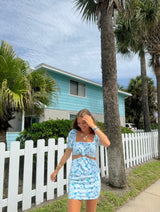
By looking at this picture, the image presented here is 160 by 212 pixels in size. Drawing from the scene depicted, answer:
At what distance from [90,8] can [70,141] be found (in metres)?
5.09

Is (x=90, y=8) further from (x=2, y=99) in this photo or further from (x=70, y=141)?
(x=70, y=141)

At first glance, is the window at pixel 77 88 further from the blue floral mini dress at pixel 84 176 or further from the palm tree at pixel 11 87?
the blue floral mini dress at pixel 84 176

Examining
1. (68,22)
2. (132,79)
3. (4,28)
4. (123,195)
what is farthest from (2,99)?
(132,79)

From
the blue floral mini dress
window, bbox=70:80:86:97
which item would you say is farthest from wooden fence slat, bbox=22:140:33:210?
window, bbox=70:80:86:97

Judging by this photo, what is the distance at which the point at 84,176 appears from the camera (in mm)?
1626

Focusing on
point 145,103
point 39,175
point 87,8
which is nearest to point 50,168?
point 39,175

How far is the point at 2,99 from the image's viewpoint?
3.83m

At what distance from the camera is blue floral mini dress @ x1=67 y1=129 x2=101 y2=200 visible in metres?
1.59

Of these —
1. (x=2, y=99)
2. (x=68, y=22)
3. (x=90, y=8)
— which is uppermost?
(x=68, y=22)

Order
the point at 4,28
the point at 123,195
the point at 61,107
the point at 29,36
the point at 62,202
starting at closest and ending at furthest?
the point at 62,202 < the point at 123,195 < the point at 4,28 < the point at 29,36 < the point at 61,107

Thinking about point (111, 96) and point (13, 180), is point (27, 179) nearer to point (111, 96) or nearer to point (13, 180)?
point (13, 180)

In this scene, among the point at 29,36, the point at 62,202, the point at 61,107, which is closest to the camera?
the point at 62,202

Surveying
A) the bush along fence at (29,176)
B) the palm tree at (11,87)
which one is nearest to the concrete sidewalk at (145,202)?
the bush along fence at (29,176)

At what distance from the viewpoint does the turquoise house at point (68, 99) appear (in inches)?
371
